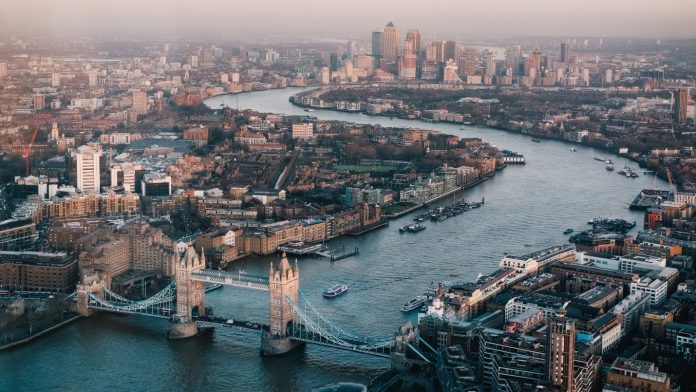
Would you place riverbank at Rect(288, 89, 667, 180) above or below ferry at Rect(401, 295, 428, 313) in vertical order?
above

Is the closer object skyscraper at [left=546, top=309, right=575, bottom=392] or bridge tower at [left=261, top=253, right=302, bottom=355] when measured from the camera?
skyscraper at [left=546, top=309, right=575, bottom=392]

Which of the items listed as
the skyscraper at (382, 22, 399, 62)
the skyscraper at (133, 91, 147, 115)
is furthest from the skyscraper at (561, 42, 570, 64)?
the skyscraper at (133, 91, 147, 115)

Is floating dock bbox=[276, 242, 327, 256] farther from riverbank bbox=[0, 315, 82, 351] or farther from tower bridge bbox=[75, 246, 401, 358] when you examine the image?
riverbank bbox=[0, 315, 82, 351]

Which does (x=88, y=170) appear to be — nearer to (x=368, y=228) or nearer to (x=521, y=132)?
(x=368, y=228)

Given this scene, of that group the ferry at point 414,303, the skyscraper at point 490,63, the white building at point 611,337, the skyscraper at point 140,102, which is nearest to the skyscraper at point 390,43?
the skyscraper at point 490,63

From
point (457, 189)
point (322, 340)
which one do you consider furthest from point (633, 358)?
point (457, 189)

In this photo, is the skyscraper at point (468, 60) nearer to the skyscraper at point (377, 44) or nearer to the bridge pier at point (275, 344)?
the skyscraper at point (377, 44)
